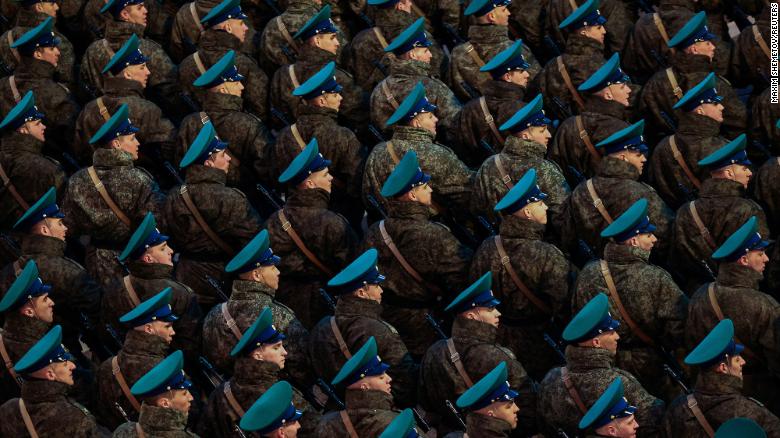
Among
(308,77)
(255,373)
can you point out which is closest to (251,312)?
(255,373)

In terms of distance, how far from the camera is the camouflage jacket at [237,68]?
19.9m

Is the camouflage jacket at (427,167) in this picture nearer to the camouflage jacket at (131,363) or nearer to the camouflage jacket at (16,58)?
the camouflage jacket at (131,363)

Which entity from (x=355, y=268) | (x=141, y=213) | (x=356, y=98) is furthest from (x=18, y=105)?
(x=355, y=268)

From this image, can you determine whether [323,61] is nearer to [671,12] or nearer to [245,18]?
[245,18]

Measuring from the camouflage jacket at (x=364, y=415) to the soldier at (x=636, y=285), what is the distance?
1850 millimetres

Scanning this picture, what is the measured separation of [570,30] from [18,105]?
5.23 metres

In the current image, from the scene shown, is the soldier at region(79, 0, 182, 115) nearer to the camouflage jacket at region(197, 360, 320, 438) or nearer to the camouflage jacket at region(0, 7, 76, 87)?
the camouflage jacket at region(0, 7, 76, 87)

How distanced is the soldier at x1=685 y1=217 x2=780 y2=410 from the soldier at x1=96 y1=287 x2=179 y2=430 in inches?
164

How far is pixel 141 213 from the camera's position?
18.9 m

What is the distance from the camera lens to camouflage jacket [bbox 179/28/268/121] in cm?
1989

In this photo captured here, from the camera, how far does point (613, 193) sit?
17422 mm

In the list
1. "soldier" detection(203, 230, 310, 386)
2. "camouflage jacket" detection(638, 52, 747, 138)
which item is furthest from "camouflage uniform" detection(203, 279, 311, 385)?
"camouflage jacket" detection(638, 52, 747, 138)

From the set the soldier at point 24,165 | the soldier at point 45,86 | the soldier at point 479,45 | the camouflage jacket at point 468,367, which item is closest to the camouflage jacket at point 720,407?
the camouflage jacket at point 468,367

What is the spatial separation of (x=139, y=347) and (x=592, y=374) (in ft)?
12.1
